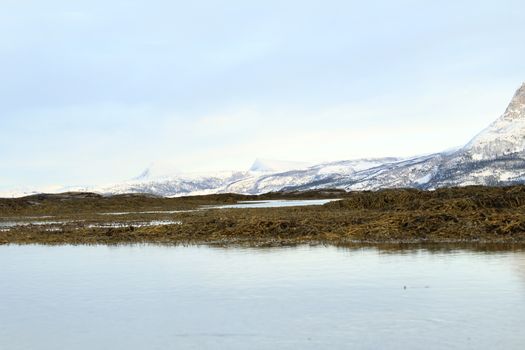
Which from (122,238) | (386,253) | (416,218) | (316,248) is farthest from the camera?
(122,238)

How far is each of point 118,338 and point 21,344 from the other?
1241mm

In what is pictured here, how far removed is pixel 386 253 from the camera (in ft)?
54.1

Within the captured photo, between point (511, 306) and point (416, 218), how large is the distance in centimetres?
1310

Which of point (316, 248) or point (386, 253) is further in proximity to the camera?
point (316, 248)

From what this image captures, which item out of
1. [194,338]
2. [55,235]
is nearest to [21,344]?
[194,338]

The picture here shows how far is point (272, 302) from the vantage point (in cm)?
1054

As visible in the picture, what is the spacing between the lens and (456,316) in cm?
895

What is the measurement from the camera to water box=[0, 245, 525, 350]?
26.8 ft

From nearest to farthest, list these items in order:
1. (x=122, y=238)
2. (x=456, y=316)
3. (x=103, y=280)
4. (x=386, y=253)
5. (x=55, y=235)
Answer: (x=456, y=316)
(x=103, y=280)
(x=386, y=253)
(x=122, y=238)
(x=55, y=235)

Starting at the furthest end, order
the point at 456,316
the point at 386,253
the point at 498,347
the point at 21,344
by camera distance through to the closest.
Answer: the point at 386,253
the point at 456,316
the point at 21,344
the point at 498,347

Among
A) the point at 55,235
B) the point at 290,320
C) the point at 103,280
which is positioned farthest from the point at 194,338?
the point at 55,235

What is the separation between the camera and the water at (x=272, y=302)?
816 centimetres

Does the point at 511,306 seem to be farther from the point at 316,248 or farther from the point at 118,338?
the point at 316,248

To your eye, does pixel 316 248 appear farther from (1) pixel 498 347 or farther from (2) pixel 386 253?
(1) pixel 498 347
